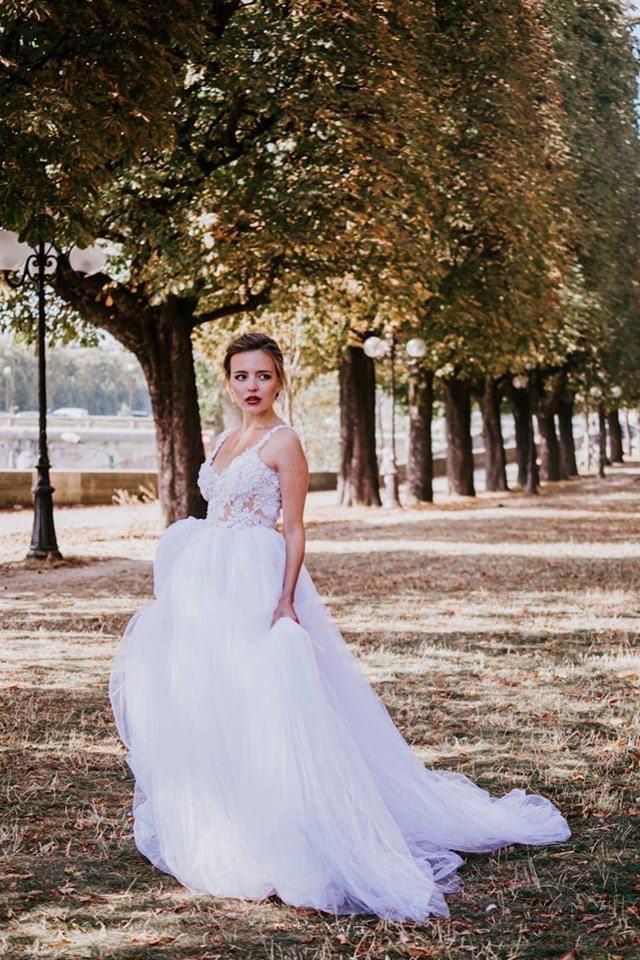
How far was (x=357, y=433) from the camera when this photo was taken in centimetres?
3488

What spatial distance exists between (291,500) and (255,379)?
0.52m

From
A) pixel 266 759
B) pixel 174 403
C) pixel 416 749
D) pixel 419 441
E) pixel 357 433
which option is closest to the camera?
pixel 266 759

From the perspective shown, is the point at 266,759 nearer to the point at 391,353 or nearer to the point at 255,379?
the point at 255,379

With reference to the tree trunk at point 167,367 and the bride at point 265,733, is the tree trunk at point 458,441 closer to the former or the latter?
the tree trunk at point 167,367

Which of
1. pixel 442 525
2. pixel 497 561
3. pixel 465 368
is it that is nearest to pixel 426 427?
pixel 465 368

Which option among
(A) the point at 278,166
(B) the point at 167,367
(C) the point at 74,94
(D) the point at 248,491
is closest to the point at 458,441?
(B) the point at 167,367

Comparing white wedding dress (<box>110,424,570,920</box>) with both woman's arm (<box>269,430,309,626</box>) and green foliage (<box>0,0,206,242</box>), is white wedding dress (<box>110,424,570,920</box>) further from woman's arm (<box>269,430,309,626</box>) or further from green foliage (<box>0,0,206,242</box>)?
green foliage (<box>0,0,206,242</box>)

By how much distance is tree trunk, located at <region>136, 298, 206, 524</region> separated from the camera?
76.6ft

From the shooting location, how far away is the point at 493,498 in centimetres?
4444

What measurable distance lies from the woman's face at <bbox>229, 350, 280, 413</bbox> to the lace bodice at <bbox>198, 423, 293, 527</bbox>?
0.13 m

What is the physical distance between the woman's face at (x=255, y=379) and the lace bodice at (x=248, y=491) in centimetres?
13

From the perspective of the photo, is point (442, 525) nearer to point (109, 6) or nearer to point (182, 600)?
point (109, 6)

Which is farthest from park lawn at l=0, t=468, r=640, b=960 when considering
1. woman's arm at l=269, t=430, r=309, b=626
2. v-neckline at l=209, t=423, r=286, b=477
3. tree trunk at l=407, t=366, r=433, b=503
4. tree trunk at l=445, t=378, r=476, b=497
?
tree trunk at l=445, t=378, r=476, b=497

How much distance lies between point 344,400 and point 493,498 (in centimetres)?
1045
